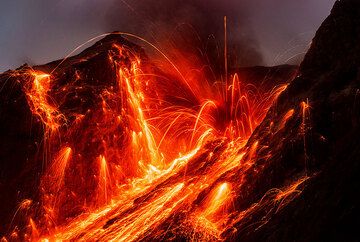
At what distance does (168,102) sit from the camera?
→ 2489 cm

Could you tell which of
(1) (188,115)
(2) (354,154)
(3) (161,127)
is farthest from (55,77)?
(2) (354,154)

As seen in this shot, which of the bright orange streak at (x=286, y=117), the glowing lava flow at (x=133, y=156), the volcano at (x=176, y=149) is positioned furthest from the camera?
the glowing lava flow at (x=133, y=156)

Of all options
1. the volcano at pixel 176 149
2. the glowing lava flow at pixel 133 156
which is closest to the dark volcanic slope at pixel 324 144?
the volcano at pixel 176 149

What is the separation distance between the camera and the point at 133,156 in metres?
20.6

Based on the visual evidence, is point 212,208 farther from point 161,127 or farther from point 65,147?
point 161,127

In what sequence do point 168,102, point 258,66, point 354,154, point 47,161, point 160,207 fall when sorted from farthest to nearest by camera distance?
point 258,66 < point 168,102 < point 47,161 < point 160,207 < point 354,154

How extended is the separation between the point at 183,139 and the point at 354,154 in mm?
15921

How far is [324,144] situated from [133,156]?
1132cm

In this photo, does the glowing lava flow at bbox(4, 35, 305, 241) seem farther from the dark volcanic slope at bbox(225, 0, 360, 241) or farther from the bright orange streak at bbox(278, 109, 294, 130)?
the dark volcanic slope at bbox(225, 0, 360, 241)

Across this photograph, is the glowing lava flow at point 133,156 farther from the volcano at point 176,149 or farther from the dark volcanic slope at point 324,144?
the dark volcanic slope at point 324,144

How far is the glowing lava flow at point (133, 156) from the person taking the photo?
13.7 metres

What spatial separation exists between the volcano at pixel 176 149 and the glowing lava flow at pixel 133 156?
0.06m

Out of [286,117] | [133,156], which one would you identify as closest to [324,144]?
[286,117]

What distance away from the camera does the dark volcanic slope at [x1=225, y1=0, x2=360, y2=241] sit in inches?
291
